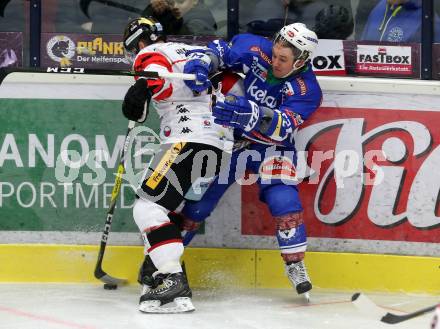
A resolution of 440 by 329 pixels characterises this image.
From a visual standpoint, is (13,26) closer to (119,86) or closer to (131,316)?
(119,86)

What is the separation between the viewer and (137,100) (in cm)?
452

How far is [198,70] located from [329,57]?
0.96 meters

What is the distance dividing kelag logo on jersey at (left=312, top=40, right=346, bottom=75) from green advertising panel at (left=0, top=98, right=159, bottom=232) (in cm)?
106

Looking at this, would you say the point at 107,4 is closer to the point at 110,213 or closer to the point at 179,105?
the point at 179,105

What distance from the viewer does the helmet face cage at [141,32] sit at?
4785 mm

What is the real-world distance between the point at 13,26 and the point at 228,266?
1.70 meters

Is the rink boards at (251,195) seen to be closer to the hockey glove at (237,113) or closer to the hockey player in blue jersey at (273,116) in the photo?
the hockey player in blue jersey at (273,116)

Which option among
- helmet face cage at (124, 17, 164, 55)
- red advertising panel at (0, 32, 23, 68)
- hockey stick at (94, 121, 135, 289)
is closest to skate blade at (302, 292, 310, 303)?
hockey stick at (94, 121, 135, 289)

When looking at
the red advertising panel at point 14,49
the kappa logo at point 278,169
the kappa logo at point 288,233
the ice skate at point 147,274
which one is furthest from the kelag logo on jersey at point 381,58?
the red advertising panel at point 14,49

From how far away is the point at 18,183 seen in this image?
5.20 metres

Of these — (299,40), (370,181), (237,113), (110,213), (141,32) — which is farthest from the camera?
(370,181)

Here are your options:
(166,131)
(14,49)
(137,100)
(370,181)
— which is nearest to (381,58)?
(370,181)

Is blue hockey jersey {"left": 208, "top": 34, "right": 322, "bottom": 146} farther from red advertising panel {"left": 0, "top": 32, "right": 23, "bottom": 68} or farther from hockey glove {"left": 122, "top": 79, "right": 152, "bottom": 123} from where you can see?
red advertising panel {"left": 0, "top": 32, "right": 23, "bottom": 68}

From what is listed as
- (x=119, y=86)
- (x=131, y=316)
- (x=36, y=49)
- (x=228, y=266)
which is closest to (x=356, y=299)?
(x=131, y=316)
